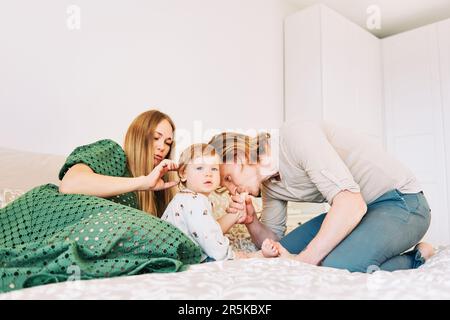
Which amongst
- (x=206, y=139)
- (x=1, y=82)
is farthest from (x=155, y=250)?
(x=206, y=139)

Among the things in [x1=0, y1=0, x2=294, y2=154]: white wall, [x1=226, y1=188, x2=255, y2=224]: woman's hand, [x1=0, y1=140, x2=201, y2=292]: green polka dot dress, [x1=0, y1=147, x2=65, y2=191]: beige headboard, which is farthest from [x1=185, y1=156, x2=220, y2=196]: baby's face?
[x1=0, y1=0, x2=294, y2=154]: white wall

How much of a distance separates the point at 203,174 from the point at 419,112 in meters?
2.65

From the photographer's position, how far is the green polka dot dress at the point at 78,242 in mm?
792

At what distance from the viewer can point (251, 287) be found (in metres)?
0.68

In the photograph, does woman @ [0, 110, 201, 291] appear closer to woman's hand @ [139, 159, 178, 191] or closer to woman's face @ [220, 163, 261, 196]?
woman's hand @ [139, 159, 178, 191]

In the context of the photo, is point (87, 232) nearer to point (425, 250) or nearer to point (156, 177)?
point (156, 177)

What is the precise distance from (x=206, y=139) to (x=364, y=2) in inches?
71.6

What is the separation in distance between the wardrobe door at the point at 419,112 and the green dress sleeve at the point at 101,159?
2736 millimetres

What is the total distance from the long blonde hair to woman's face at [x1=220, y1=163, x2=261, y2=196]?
0.21 m

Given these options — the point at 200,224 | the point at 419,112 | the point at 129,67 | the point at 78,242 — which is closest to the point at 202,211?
the point at 200,224

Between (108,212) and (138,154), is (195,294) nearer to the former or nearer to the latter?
(108,212)

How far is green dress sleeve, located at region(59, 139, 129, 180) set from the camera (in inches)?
50.4

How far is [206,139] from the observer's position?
2.46m
